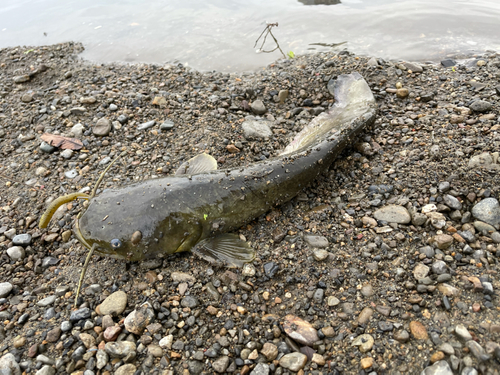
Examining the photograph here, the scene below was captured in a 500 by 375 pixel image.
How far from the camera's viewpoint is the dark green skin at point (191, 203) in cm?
295

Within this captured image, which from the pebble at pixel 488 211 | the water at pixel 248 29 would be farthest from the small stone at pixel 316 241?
the water at pixel 248 29

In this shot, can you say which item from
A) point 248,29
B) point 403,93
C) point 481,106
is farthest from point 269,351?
point 248,29

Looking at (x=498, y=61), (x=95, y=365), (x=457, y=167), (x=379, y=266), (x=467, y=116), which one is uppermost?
(x=498, y=61)

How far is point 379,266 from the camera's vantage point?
9.43 feet

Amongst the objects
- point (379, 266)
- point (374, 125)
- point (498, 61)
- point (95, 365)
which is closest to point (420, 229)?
point (379, 266)

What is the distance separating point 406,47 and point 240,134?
13.2ft

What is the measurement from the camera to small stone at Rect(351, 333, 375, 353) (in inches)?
91.1

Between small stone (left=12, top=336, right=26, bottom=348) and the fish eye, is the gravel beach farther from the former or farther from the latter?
the fish eye

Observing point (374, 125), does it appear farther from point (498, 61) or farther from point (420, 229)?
point (498, 61)

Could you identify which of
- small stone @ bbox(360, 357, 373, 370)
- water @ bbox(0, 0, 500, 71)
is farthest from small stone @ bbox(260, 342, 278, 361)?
water @ bbox(0, 0, 500, 71)

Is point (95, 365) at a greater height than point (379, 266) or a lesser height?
lesser

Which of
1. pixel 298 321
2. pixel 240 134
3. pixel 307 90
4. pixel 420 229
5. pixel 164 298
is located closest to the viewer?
pixel 298 321

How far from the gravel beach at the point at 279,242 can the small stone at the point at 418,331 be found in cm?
1

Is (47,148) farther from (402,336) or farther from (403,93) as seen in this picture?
(403,93)
